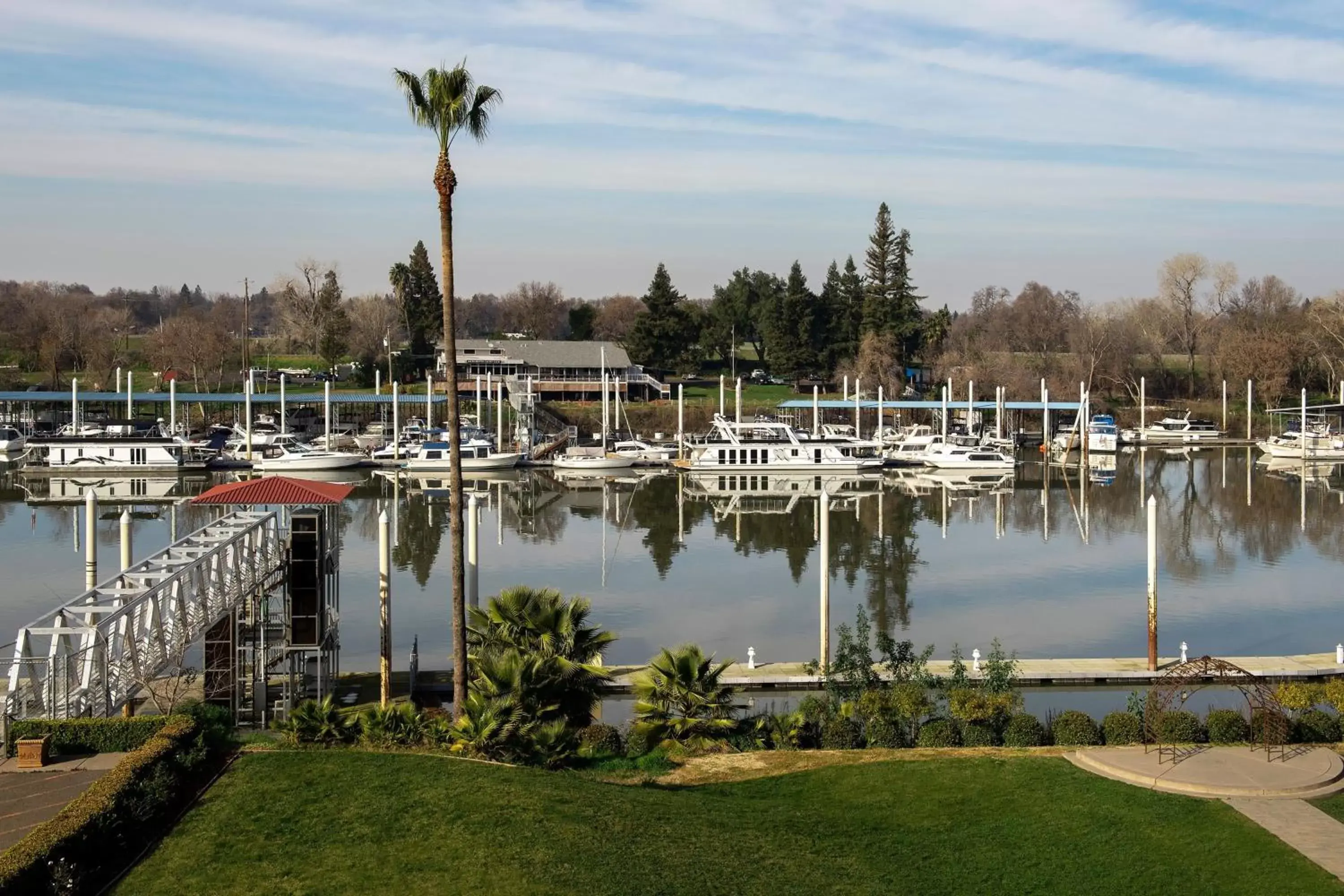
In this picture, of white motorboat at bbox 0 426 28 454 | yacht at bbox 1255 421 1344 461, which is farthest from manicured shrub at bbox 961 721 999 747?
white motorboat at bbox 0 426 28 454

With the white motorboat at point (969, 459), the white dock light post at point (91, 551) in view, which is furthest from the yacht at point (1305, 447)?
the white dock light post at point (91, 551)

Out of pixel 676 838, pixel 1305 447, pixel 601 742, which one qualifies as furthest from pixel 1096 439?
pixel 676 838

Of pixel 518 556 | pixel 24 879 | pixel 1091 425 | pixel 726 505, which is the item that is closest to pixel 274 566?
pixel 24 879

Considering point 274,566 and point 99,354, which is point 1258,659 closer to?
point 274,566

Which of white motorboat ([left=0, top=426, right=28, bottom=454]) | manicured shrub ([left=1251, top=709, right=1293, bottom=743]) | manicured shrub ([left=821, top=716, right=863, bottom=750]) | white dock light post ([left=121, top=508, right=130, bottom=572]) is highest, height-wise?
white motorboat ([left=0, top=426, right=28, bottom=454])

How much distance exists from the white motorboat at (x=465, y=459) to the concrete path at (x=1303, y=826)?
186 feet

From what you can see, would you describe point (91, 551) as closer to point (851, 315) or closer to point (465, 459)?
point (465, 459)

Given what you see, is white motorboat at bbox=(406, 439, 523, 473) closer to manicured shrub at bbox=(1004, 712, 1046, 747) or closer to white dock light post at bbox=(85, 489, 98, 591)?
white dock light post at bbox=(85, 489, 98, 591)

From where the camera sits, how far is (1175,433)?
95.0 metres

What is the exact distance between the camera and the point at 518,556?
41500 millimetres

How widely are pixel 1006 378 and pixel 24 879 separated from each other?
10011 centimetres

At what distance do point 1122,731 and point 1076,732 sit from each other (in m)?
0.67

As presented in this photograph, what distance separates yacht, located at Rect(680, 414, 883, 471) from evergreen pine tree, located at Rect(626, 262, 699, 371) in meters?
33.3

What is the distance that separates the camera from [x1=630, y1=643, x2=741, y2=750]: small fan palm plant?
18.0m
